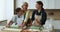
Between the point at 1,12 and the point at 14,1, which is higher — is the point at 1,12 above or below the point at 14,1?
below

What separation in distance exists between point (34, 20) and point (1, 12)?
87 cm

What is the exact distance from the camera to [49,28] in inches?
40.3

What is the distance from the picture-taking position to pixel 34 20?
1.03 meters

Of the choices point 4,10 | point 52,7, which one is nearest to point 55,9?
point 52,7

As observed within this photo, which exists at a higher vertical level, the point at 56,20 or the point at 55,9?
the point at 55,9

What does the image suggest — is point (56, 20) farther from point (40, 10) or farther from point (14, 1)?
point (40, 10)

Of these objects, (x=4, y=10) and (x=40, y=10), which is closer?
(x=40, y=10)

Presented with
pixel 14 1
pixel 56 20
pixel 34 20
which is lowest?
pixel 56 20

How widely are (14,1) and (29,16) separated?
33.7 inches

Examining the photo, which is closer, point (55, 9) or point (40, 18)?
point (40, 18)

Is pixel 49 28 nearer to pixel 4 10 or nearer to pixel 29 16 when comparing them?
pixel 29 16

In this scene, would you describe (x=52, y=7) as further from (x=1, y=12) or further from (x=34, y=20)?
(x=34, y=20)


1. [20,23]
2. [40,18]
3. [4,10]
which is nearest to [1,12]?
[4,10]

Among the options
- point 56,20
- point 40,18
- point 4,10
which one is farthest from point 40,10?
point 4,10
